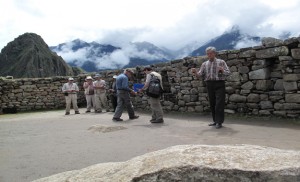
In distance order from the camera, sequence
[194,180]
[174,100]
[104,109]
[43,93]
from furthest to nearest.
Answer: [43,93] → [104,109] → [174,100] → [194,180]

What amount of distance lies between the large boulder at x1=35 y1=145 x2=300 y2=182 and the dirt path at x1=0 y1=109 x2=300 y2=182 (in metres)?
→ 2.54

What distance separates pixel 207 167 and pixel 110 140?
17.3 feet

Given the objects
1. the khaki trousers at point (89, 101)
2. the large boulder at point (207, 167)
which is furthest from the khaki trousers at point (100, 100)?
the large boulder at point (207, 167)

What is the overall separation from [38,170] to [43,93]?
49.3ft

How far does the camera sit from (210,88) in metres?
8.60

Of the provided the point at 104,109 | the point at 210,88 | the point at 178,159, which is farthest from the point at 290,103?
the point at 104,109

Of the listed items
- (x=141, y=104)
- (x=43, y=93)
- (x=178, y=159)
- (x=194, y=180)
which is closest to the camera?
(x=194, y=180)

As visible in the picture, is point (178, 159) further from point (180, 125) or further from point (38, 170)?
point (180, 125)

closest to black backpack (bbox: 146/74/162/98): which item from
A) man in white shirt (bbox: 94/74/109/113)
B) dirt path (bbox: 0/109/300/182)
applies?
dirt path (bbox: 0/109/300/182)

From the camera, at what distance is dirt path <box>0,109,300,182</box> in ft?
19.7

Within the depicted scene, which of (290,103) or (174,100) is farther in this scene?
(174,100)

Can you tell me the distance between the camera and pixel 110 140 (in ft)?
25.8

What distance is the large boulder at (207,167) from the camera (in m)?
2.74

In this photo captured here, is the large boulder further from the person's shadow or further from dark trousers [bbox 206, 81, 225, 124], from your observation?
dark trousers [bbox 206, 81, 225, 124]
